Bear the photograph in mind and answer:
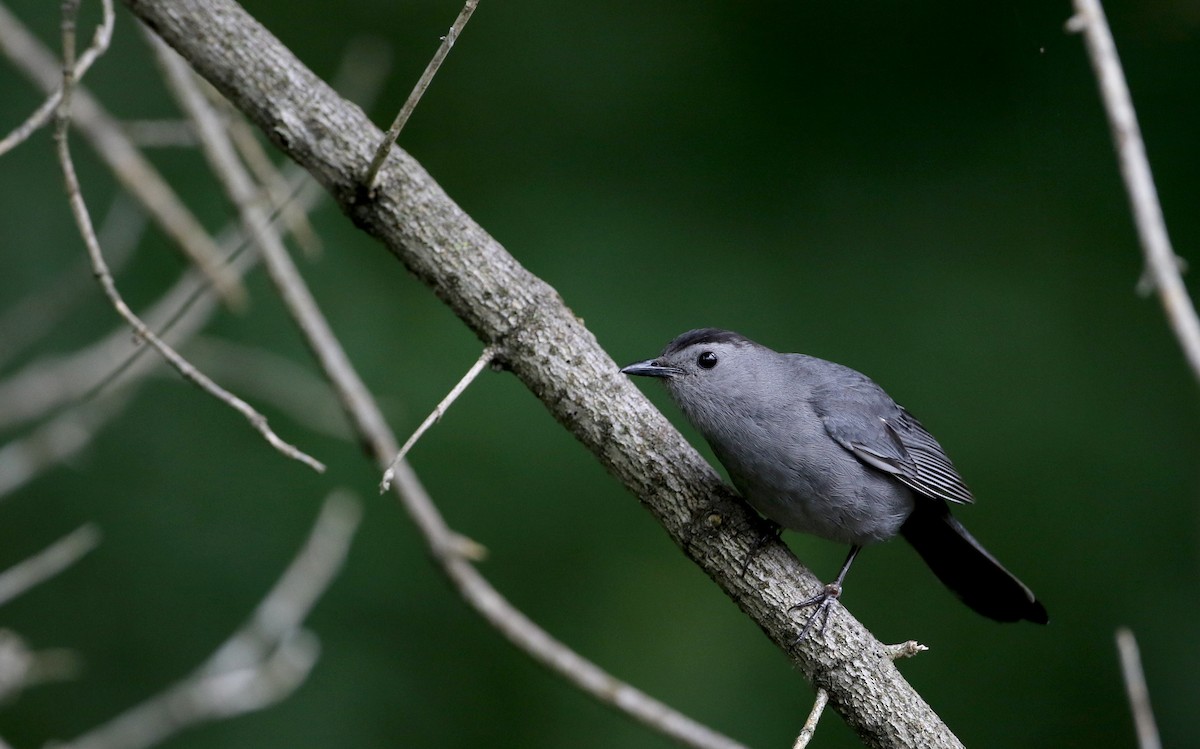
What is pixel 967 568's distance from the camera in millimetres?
2986

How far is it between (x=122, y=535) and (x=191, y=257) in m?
1.94

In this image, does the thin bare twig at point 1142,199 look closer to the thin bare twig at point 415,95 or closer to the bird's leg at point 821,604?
the bird's leg at point 821,604

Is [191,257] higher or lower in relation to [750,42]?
lower

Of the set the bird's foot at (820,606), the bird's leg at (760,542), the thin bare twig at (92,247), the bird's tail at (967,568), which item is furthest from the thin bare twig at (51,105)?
the bird's tail at (967,568)

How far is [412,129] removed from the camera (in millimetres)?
5184

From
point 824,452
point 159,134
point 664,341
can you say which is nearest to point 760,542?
point 824,452

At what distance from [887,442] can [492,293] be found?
1.12 m

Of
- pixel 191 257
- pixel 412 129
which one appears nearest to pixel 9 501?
pixel 191 257

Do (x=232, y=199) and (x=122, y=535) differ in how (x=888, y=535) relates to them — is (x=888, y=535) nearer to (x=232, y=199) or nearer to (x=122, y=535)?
(x=232, y=199)

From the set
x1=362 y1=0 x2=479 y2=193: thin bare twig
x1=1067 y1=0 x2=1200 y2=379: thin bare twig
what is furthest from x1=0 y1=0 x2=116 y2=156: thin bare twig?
x1=1067 y1=0 x2=1200 y2=379: thin bare twig

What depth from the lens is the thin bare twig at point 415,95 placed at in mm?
1973

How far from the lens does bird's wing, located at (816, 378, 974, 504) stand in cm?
277

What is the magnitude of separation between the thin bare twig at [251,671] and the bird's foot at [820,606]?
5.51ft

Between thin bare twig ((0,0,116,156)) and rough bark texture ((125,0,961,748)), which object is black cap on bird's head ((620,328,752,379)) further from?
thin bare twig ((0,0,116,156))
